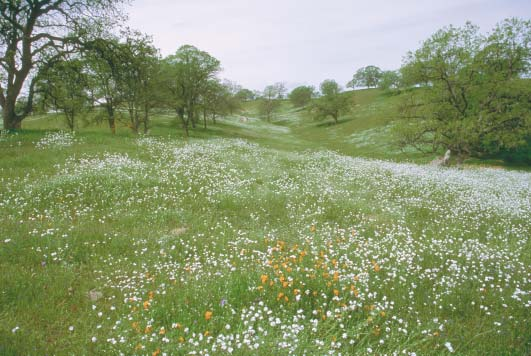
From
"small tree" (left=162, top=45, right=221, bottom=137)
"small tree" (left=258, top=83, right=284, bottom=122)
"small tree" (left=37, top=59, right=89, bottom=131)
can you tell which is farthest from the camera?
"small tree" (left=258, top=83, right=284, bottom=122)

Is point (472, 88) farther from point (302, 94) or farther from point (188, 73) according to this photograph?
point (302, 94)

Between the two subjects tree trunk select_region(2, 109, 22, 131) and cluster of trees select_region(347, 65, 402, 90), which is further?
cluster of trees select_region(347, 65, 402, 90)

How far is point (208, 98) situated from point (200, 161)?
3657 centimetres

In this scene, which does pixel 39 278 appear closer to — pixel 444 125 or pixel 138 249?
pixel 138 249

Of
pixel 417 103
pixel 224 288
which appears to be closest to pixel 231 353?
pixel 224 288

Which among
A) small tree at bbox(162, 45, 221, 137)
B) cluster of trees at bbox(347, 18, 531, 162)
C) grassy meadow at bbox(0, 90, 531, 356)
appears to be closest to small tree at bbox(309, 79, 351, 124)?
small tree at bbox(162, 45, 221, 137)

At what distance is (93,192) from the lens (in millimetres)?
9023

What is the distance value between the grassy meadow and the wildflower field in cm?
4

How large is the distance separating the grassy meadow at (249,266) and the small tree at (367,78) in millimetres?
137533

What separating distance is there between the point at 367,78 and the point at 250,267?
147247 millimetres

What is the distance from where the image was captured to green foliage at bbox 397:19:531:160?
2228cm

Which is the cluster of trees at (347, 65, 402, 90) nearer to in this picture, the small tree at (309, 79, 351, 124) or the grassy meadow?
the small tree at (309, 79, 351, 124)

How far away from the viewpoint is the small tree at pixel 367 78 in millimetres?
131500

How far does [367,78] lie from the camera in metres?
133
